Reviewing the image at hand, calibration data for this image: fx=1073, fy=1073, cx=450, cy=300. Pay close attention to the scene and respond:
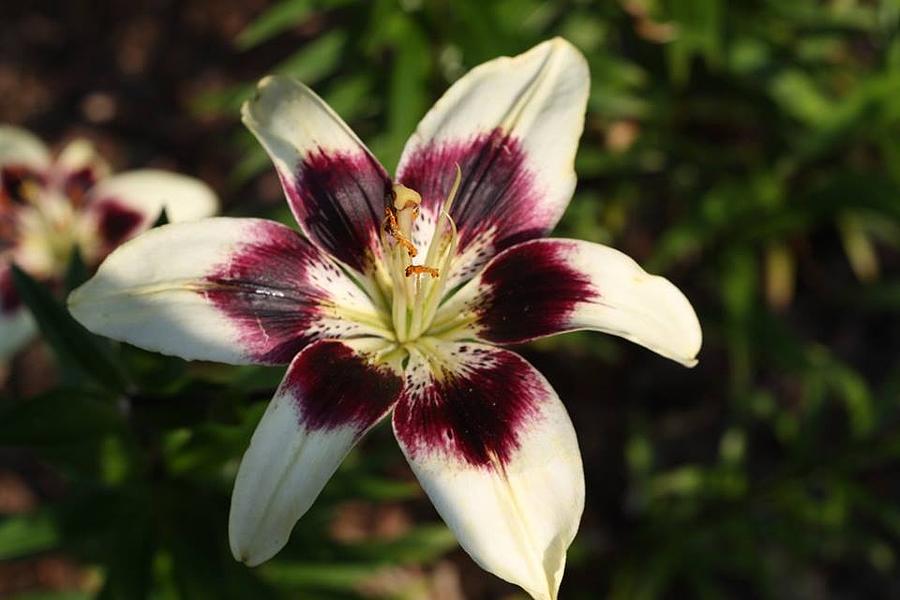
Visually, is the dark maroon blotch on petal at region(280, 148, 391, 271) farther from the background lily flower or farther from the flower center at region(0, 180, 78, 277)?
the flower center at region(0, 180, 78, 277)

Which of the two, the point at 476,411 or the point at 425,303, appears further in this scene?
the point at 425,303

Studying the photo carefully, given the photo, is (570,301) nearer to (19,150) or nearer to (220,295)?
(220,295)

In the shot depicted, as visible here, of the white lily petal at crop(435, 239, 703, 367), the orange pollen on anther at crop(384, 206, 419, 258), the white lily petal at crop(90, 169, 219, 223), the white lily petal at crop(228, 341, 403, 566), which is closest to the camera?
the white lily petal at crop(228, 341, 403, 566)

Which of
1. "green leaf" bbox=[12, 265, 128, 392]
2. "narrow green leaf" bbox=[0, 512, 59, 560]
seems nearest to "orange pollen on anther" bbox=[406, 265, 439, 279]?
"green leaf" bbox=[12, 265, 128, 392]

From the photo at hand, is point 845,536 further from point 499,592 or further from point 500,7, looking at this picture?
point 500,7

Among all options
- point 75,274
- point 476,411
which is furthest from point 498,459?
point 75,274

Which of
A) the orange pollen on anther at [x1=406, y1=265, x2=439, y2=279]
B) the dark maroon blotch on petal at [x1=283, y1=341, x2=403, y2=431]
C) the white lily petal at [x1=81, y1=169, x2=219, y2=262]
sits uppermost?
the orange pollen on anther at [x1=406, y1=265, x2=439, y2=279]
